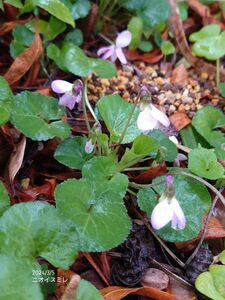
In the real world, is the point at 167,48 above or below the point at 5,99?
below

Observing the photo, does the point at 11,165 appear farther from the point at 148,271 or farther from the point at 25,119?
the point at 148,271

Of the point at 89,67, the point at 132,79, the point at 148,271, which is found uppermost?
the point at 89,67

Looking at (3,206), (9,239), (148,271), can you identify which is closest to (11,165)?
(3,206)

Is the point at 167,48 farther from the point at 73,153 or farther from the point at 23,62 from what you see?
the point at 73,153

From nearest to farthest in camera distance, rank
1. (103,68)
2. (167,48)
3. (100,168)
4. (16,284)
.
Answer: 1. (16,284)
2. (100,168)
3. (103,68)
4. (167,48)

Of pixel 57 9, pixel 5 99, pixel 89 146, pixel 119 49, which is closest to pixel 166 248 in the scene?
pixel 89 146

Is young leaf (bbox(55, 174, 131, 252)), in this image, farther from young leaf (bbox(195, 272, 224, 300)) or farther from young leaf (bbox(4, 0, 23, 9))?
young leaf (bbox(4, 0, 23, 9))

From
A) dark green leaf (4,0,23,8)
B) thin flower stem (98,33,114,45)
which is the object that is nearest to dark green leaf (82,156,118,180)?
dark green leaf (4,0,23,8)
